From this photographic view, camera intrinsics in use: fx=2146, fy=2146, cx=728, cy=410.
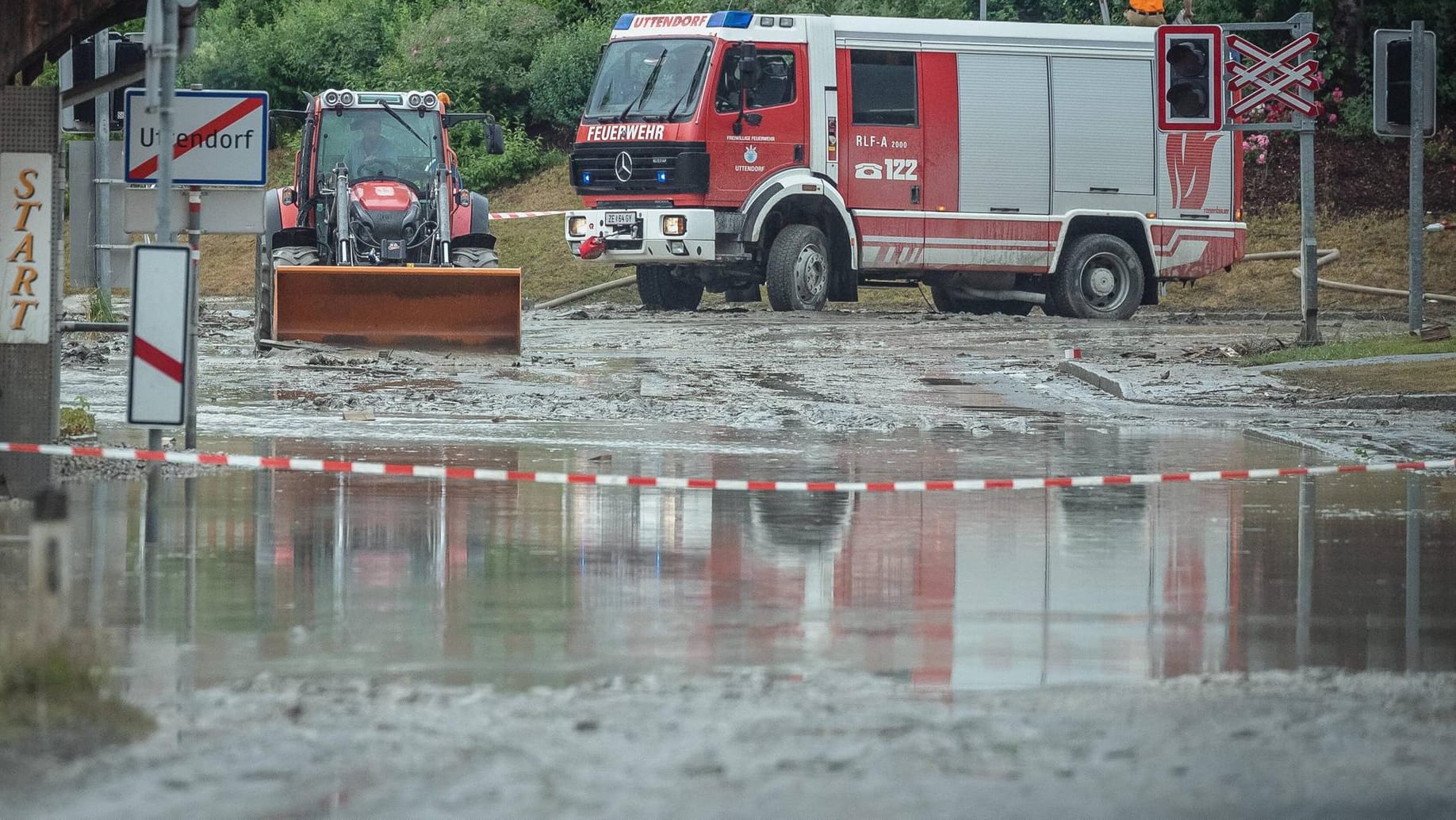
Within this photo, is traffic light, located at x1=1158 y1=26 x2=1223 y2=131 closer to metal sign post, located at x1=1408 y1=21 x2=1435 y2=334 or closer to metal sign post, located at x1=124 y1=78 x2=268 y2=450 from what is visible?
metal sign post, located at x1=1408 y1=21 x2=1435 y2=334

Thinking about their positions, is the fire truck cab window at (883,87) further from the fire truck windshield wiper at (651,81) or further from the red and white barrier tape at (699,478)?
the red and white barrier tape at (699,478)

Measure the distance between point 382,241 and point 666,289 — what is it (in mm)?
7868

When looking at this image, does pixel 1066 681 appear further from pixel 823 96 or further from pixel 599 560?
pixel 823 96

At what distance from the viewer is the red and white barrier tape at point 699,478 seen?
11.4 m

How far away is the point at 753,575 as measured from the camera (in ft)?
28.3

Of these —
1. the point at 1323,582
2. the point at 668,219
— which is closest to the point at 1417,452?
the point at 1323,582

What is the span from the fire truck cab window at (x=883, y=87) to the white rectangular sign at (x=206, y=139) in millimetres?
15158

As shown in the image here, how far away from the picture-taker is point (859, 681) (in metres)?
6.46

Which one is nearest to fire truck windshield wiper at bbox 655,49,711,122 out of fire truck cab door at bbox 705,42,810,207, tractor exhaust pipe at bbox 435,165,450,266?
fire truck cab door at bbox 705,42,810,207

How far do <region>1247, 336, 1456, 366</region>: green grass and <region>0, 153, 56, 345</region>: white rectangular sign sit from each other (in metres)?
12.3

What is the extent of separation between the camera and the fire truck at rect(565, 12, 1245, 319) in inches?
1045

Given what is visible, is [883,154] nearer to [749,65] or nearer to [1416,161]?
[749,65]

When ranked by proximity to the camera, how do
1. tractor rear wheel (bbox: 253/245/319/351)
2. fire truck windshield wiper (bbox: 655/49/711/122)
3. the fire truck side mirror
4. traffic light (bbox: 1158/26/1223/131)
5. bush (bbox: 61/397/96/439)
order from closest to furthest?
bush (bbox: 61/397/96/439)
traffic light (bbox: 1158/26/1223/131)
tractor rear wheel (bbox: 253/245/319/351)
the fire truck side mirror
fire truck windshield wiper (bbox: 655/49/711/122)

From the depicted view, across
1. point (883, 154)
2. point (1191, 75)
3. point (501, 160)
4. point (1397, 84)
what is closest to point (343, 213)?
point (883, 154)
